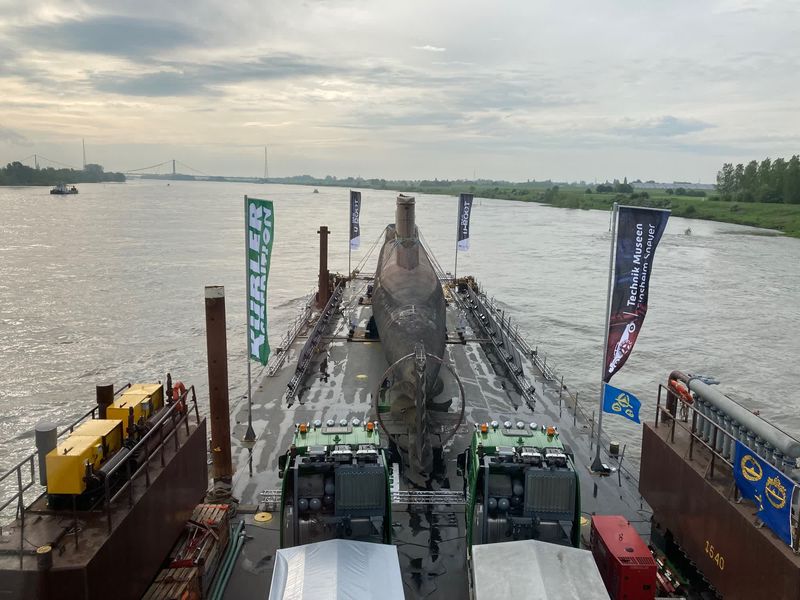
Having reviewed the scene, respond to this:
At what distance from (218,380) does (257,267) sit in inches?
145

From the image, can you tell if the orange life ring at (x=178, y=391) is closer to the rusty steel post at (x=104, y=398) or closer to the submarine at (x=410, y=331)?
the rusty steel post at (x=104, y=398)

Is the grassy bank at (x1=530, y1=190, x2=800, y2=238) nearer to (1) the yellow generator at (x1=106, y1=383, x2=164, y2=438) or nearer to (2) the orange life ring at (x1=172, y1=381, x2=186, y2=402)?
(2) the orange life ring at (x1=172, y1=381, x2=186, y2=402)

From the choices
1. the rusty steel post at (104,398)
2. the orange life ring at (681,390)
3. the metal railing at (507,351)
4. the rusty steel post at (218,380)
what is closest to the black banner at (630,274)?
the orange life ring at (681,390)

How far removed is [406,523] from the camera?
612 inches

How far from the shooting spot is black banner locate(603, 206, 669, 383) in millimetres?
15844

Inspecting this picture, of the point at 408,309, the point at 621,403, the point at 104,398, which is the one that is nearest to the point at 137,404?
the point at 104,398

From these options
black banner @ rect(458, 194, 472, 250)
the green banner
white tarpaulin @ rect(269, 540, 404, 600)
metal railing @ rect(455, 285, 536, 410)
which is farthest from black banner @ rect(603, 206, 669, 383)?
black banner @ rect(458, 194, 472, 250)

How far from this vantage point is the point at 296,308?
168ft

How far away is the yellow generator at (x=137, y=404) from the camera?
40.5ft

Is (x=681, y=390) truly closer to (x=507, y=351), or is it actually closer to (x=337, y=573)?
(x=337, y=573)

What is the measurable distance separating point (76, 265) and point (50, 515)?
203ft

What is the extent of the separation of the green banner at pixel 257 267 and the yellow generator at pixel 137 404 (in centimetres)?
459

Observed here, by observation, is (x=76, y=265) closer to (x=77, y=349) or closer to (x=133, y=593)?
(x=77, y=349)

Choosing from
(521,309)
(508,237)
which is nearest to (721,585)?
(521,309)
